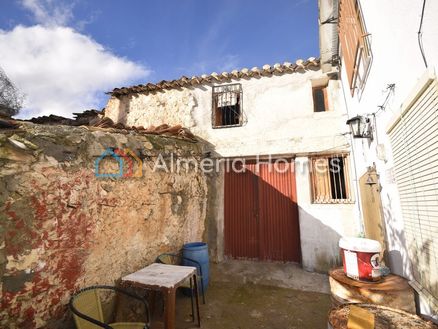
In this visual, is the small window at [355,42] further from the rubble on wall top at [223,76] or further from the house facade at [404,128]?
the rubble on wall top at [223,76]

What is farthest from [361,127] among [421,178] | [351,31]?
[421,178]

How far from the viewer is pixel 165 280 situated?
10.3ft

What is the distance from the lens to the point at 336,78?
20.5ft

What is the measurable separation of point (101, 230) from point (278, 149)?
4.65 meters

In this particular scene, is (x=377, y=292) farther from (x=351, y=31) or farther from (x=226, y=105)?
(x=226, y=105)

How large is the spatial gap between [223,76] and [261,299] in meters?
6.00

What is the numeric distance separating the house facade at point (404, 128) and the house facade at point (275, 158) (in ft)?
6.75

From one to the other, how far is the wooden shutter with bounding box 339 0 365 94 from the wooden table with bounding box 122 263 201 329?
437cm

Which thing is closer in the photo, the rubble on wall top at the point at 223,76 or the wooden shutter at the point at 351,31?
the wooden shutter at the point at 351,31

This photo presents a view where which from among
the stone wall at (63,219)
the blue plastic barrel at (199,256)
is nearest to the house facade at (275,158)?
the blue plastic barrel at (199,256)

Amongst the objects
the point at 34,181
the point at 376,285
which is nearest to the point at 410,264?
the point at 376,285

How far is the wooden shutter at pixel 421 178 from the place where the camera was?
176 centimetres

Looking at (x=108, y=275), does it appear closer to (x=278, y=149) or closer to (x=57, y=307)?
(x=57, y=307)

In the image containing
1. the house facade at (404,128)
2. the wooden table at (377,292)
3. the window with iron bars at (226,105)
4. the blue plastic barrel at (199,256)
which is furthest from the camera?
the window with iron bars at (226,105)
